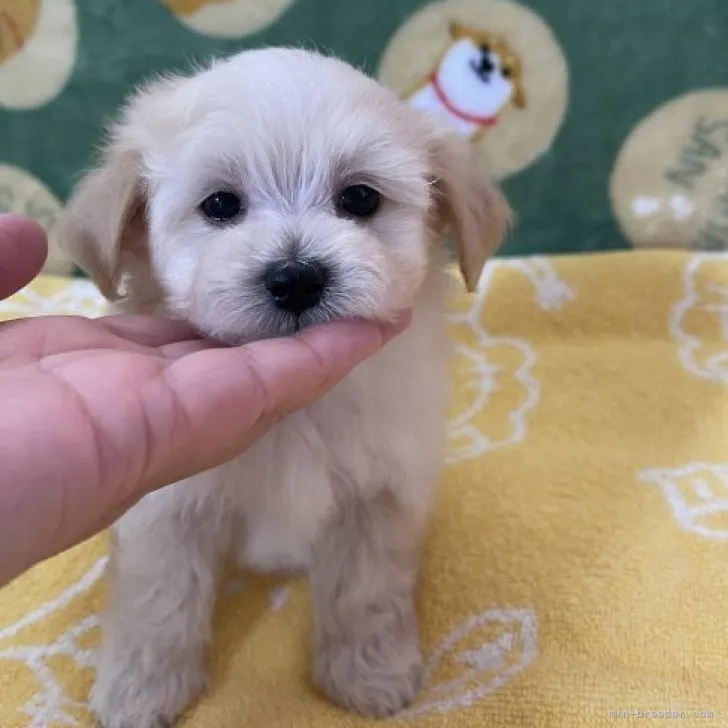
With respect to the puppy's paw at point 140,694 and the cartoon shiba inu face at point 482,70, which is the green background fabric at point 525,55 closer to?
the cartoon shiba inu face at point 482,70

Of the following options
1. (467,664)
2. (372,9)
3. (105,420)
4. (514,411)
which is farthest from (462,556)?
(372,9)

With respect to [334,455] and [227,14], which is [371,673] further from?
[227,14]

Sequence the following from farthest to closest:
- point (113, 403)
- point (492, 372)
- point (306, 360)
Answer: point (492, 372)
point (306, 360)
point (113, 403)

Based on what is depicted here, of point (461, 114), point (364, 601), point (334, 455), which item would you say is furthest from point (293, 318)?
point (461, 114)

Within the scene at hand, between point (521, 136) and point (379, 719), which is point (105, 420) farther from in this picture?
point (521, 136)

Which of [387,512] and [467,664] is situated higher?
[387,512]

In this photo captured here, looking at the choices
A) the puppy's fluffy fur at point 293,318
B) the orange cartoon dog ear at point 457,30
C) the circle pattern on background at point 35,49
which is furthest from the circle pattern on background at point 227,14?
the puppy's fluffy fur at point 293,318

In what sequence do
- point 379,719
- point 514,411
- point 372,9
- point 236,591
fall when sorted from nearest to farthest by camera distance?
point 379,719
point 236,591
point 514,411
point 372,9
